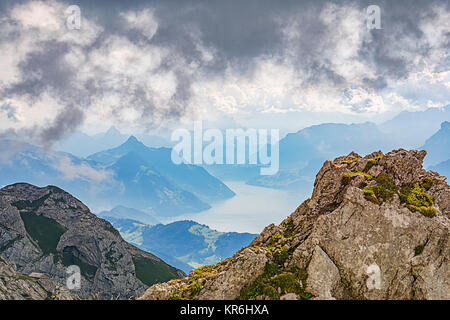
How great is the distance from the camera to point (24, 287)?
11438 cm

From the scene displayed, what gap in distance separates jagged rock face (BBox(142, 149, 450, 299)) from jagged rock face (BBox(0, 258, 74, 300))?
10087cm

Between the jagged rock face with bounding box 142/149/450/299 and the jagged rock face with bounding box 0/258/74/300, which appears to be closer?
the jagged rock face with bounding box 142/149/450/299

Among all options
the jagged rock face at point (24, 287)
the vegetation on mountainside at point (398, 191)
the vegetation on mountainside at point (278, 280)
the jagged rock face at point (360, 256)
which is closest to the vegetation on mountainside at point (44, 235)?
the jagged rock face at point (24, 287)

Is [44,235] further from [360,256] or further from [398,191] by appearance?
[398,191]

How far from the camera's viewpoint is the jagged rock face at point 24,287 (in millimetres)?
105275

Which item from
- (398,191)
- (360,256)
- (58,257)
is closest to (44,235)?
(58,257)

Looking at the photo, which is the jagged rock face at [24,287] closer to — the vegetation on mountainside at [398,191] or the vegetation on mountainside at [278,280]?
the vegetation on mountainside at [278,280]

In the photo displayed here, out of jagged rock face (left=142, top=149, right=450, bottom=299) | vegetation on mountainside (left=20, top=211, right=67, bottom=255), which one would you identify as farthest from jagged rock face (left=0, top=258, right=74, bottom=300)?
jagged rock face (left=142, top=149, right=450, bottom=299)

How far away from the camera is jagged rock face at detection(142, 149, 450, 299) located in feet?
81.9

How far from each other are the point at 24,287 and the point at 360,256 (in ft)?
432

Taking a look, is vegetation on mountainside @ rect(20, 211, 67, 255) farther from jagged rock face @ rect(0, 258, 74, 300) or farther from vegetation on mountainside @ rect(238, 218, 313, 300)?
vegetation on mountainside @ rect(238, 218, 313, 300)

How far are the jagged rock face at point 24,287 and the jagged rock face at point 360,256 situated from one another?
10087 centimetres

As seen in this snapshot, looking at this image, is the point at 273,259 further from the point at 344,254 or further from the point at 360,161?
the point at 360,161
